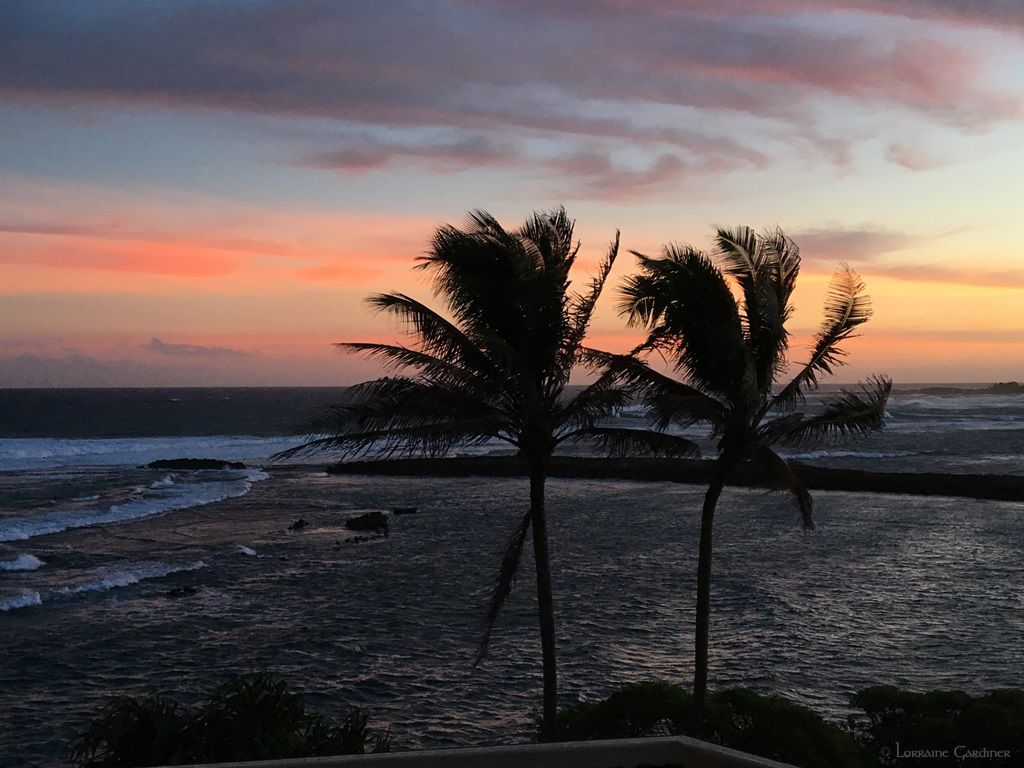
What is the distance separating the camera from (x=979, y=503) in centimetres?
5472

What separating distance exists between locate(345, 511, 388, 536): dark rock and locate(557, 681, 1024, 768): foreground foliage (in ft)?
98.9

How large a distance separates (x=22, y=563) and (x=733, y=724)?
97.4 feet

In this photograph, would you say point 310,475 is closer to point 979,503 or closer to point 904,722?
point 979,503

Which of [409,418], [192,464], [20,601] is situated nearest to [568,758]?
[409,418]

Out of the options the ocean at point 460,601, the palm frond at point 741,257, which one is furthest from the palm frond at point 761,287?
the ocean at point 460,601

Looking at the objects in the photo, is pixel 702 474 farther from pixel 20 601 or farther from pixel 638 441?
pixel 638 441

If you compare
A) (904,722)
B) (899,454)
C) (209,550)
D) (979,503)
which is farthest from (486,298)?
(899,454)

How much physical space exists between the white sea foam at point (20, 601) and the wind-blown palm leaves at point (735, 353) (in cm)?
2283

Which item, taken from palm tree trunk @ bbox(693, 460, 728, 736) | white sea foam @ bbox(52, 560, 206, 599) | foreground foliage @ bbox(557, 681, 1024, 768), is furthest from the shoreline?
palm tree trunk @ bbox(693, 460, 728, 736)

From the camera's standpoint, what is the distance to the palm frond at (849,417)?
1393cm

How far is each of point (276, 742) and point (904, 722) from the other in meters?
9.70

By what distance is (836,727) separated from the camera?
14.7 meters

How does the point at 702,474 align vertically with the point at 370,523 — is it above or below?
above

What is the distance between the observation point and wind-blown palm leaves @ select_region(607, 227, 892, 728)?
13.7 metres
